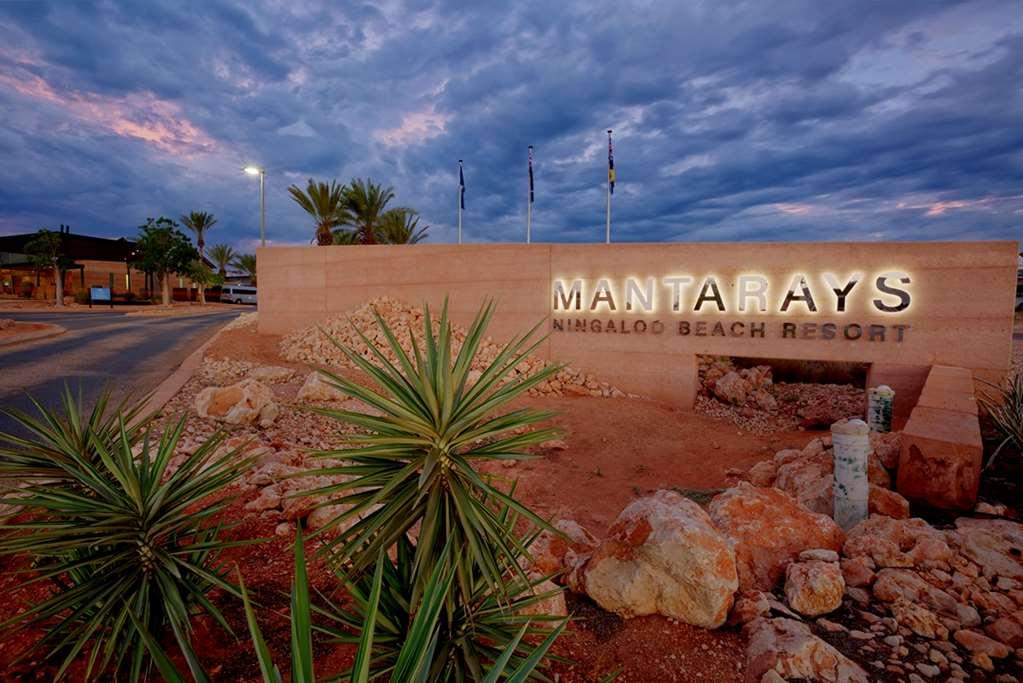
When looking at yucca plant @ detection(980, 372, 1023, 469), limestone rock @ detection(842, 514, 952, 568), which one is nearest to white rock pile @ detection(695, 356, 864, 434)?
yucca plant @ detection(980, 372, 1023, 469)

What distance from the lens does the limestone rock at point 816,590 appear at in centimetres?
298

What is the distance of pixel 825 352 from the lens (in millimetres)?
10547

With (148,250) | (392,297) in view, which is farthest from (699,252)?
(148,250)

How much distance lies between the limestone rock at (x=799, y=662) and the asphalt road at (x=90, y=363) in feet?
20.2

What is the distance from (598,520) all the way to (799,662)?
3.30m

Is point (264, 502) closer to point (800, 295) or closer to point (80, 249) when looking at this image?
point (800, 295)

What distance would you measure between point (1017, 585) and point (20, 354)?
17960mm

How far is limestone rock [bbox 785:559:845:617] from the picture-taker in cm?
298

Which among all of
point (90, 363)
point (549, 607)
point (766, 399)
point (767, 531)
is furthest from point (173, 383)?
point (766, 399)

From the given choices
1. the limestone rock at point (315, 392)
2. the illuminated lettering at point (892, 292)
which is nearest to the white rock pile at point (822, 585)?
the limestone rock at point (315, 392)

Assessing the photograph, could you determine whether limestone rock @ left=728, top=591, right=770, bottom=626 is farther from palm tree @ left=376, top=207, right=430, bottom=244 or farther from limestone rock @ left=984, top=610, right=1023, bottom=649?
palm tree @ left=376, top=207, right=430, bottom=244

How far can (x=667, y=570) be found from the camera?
9.80ft

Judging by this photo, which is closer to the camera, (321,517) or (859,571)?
(859,571)

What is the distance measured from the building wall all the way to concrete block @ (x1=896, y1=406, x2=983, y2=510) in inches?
224
